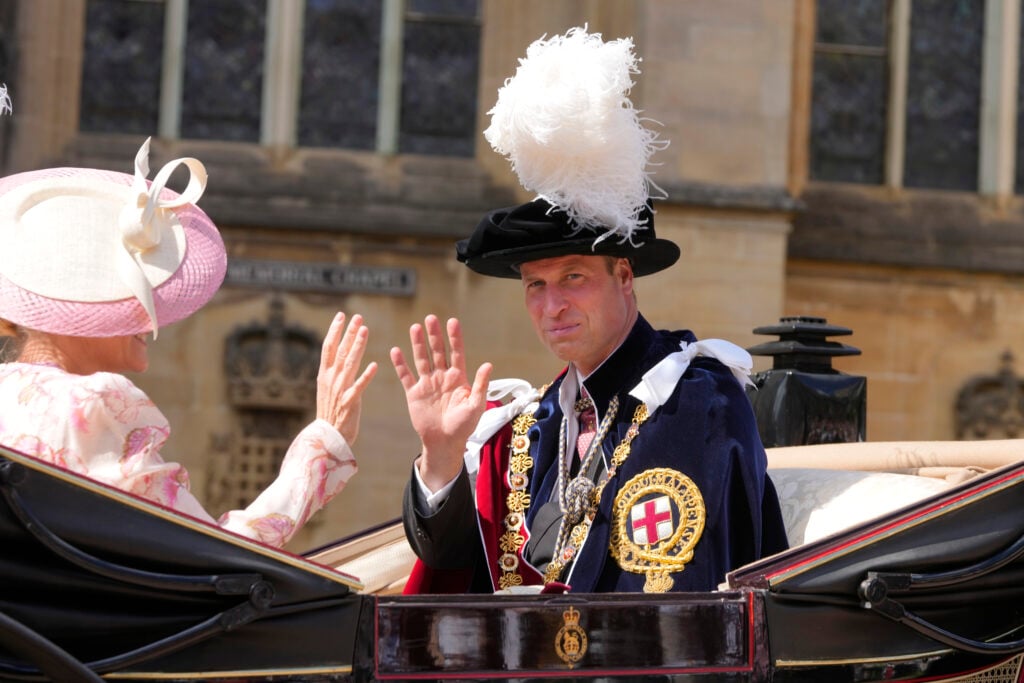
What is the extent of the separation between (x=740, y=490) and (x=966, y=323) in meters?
7.25

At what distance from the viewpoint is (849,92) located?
33.9 ft

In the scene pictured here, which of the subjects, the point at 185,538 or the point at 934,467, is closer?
the point at 185,538

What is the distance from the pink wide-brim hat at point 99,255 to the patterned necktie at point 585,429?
0.91 meters

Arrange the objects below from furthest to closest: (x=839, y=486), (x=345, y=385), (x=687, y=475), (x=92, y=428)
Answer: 1. (x=839, y=486)
2. (x=687, y=475)
3. (x=345, y=385)
4. (x=92, y=428)

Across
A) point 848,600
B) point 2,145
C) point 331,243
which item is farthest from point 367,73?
point 848,600

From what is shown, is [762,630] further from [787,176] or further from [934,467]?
[787,176]

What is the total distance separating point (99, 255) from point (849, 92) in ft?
27.4

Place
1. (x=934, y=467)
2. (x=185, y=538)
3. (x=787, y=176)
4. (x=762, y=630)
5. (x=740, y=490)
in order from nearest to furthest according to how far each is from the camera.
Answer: (x=185, y=538) < (x=762, y=630) < (x=740, y=490) < (x=934, y=467) < (x=787, y=176)

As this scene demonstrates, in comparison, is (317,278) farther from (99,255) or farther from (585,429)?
(99,255)

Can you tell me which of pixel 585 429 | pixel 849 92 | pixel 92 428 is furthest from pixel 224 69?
pixel 92 428

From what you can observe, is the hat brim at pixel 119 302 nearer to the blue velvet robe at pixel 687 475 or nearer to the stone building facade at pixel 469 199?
the blue velvet robe at pixel 687 475

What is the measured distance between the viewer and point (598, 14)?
31.0ft

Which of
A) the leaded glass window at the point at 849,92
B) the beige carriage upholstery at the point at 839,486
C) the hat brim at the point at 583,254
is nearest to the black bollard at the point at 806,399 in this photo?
the beige carriage upholstery at the point at 839,486

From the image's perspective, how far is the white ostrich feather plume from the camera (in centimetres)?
318
